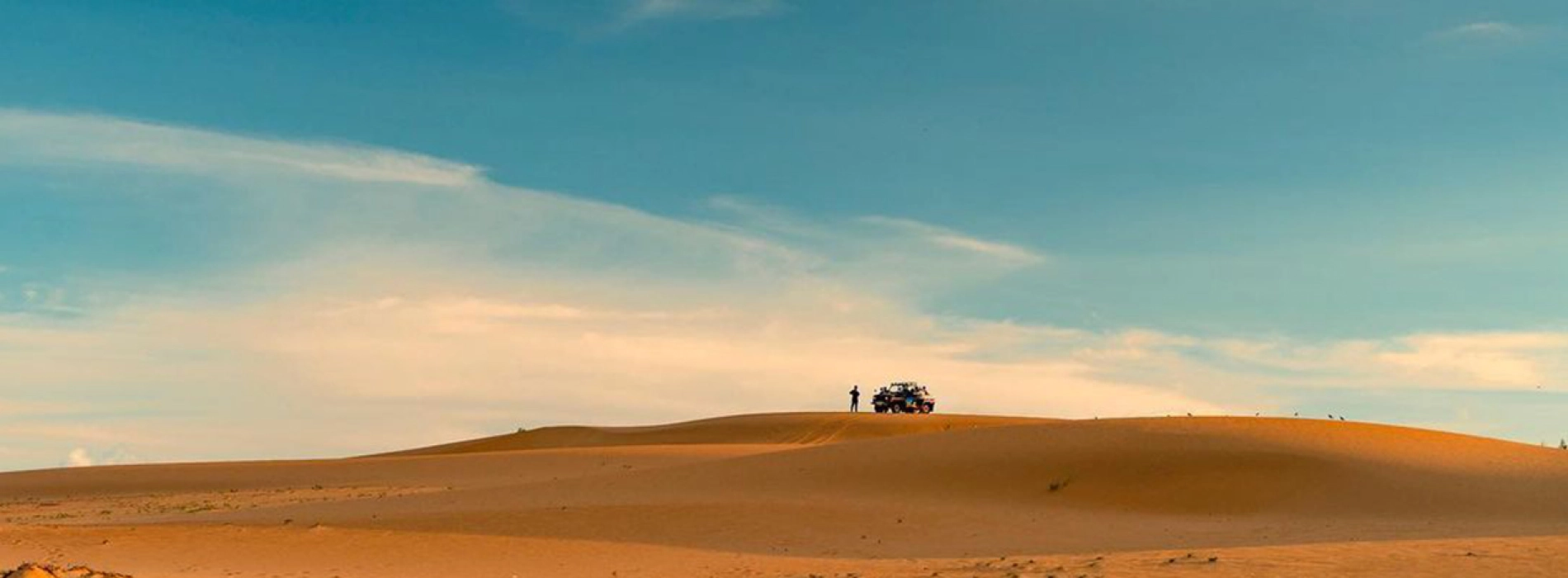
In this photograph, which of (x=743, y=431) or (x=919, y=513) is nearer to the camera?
(x=919, y=513)

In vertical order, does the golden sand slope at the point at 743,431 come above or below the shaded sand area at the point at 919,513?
above

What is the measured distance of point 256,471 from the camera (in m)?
44.6

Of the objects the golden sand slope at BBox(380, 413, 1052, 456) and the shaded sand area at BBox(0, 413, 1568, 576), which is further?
the golden sand slope at BBox(380, 413, 1052, 456)

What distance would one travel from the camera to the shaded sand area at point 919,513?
18953 mm

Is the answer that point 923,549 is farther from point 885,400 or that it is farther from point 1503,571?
point 885,400

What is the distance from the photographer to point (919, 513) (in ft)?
82.5

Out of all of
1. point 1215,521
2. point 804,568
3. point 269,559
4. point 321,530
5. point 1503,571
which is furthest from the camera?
point 1215,521

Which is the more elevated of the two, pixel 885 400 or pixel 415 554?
pixel 885 400

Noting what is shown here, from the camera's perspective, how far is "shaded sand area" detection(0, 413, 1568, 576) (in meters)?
19.0

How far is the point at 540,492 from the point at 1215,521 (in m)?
12.8

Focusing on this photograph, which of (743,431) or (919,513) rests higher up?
(743,431)

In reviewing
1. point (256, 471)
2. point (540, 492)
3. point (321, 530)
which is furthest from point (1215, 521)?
point (256, 471)

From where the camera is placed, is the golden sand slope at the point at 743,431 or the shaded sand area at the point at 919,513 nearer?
the shaded sand area at the point at 919,513

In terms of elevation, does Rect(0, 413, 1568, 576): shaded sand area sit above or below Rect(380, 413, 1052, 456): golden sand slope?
below
